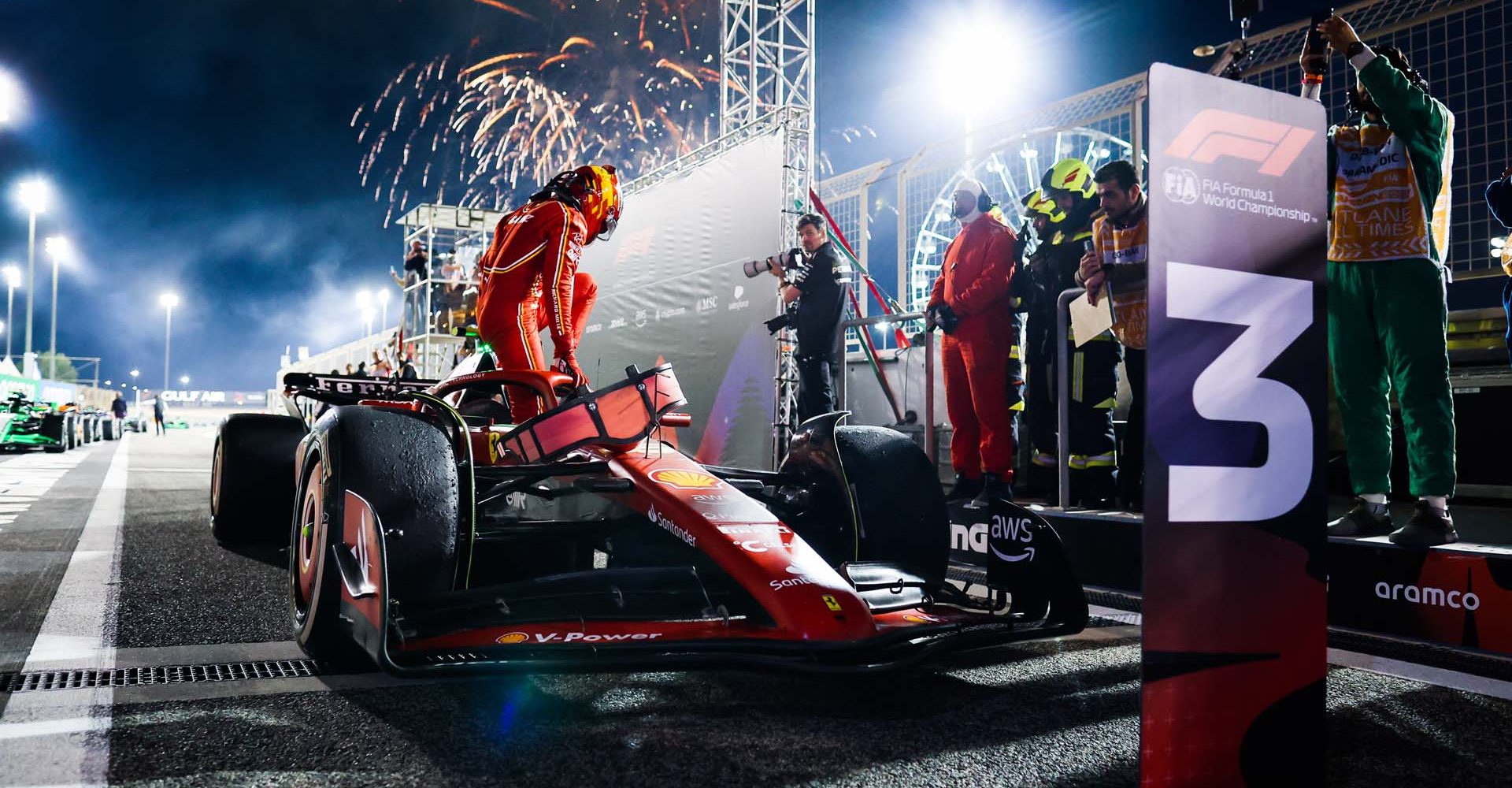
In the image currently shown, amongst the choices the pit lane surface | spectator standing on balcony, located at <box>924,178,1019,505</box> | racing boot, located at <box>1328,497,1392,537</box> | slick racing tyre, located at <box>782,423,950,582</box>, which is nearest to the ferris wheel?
spectator standing on balcony, located at <box>924,178,1019,505</box>

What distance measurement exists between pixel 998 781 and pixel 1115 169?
3.47m

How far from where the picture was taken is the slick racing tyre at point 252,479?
15.6 feet

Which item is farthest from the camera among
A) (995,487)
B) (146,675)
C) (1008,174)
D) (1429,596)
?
(1008,174)

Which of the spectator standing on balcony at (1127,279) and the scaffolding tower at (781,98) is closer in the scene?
the spectator standing on balcony at (1127,279)

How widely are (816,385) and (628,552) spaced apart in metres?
3.72

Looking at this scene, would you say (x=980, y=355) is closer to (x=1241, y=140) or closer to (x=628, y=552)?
(x=628, y=552)

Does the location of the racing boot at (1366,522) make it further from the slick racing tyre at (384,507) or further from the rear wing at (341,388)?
the rear wing at (341,388)

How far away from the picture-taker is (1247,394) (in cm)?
170

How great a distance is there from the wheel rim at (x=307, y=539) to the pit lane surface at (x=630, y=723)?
0.19 metres

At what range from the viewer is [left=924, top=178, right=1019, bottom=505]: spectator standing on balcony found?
5172 millimetres

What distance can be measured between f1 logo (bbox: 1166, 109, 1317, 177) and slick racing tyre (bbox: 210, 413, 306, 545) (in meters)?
4.57

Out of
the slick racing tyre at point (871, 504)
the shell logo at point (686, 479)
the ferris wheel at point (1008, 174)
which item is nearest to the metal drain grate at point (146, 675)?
the shell logo at point (686, 479)

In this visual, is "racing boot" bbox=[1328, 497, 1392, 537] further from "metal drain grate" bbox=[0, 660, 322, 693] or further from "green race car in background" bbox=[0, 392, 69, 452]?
"green race car in background" bbox=[0, 392, 69, 452]

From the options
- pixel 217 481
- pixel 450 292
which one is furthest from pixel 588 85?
pixel 217 481
